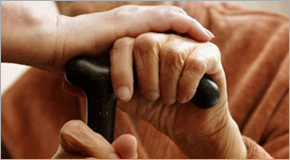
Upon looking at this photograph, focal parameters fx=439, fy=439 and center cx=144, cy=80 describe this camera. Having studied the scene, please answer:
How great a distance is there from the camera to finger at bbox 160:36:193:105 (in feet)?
1.62

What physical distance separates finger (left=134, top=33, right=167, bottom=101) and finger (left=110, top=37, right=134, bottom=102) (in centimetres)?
1

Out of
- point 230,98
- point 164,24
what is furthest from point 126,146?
point 230,98

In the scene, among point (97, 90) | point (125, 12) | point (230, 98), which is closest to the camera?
point (97, 90)

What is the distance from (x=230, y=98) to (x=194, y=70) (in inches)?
21.8

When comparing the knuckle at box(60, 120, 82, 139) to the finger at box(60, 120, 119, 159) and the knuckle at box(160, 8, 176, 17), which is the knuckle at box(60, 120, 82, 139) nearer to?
the finger at box(60, 120, 119, 159)

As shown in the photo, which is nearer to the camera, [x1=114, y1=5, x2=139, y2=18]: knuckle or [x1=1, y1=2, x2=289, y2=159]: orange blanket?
[x1=114, y1=5, x2=139, y2=18]: knuckle

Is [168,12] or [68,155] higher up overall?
[168,12]

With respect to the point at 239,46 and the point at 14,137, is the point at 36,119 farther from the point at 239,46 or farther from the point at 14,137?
the point at 239,46

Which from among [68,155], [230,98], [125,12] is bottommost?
[230,98]

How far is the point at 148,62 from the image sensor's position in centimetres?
49

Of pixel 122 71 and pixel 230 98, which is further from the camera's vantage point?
pixel 230 98

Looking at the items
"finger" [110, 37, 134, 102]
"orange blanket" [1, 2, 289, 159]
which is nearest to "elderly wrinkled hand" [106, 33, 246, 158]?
"finger" [110, 37, 134, 102]

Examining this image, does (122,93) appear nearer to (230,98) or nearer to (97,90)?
(97,90)

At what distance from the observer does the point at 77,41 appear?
545mm
